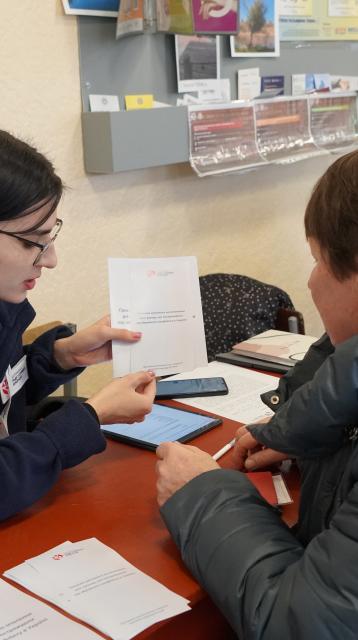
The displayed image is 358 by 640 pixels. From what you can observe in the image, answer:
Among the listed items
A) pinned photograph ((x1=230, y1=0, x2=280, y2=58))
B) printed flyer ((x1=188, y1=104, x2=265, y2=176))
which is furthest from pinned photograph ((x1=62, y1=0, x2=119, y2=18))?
pinned photograph ((x1=230, y1=0, x2=280, y2=58))

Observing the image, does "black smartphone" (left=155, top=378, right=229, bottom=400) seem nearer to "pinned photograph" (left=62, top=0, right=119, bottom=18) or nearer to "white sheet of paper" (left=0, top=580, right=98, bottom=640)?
"white sheet of paper" (left=0, top=580, right=98, bottom=640)

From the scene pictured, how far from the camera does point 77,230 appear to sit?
269 cm

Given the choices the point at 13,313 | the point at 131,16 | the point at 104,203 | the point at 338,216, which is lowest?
the point at 13,313

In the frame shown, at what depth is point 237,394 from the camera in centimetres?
186

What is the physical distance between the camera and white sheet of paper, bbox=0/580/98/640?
0.98 m

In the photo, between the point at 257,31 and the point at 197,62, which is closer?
the point at 197,62

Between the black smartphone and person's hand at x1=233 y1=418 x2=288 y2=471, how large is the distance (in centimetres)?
35

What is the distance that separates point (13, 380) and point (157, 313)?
0.38 m

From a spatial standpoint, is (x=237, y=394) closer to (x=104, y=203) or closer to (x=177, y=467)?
(x=177, y=467)

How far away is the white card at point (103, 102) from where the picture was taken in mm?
2621

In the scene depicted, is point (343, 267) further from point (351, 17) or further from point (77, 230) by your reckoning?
point (351, 17)

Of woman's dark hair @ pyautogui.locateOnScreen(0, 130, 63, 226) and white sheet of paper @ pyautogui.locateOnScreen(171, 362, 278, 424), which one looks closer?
woman's dark hair @ pyautogui.locateOnScreen(0, 130, 63, 226)

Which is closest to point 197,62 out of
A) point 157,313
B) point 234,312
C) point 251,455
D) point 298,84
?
point 298,84

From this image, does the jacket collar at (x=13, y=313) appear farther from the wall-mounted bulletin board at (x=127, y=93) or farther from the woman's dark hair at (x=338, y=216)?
the wall-mounted bulletin board at (x=127, y=93)
